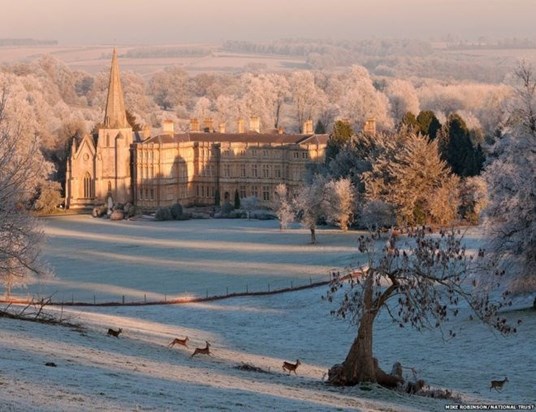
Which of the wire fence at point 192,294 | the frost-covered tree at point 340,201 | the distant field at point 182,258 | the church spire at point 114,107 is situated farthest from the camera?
the church spire at point 114,107

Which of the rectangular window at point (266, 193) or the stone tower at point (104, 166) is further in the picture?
the rectangular window at point (266, 193)

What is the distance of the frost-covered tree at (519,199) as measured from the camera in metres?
40.0

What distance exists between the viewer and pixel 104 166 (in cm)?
9294

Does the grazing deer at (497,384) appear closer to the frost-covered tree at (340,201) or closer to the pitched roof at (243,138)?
the frost-covered tree at (340,201)

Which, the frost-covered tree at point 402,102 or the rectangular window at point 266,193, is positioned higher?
the frost-covered tree at point 402,102

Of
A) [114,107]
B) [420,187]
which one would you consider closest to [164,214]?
[114,107]

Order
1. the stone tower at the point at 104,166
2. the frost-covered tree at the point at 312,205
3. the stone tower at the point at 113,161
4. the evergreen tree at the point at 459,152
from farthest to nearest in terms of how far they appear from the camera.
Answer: the stone tower at the point at 104,166 < the stone tower at the point at 113,161 < the evergreen tree at the point at 459,152 < the frost-covered tree at the point at 312,205

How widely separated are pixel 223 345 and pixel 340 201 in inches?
1272

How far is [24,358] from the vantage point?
25.6 m

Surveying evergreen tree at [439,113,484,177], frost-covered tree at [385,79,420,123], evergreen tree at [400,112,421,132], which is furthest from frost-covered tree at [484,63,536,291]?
frost-covered tree at [385,79,420,123]

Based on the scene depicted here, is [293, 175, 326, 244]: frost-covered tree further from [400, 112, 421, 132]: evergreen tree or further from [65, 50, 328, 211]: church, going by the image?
[65, 50, 328, 211]: church

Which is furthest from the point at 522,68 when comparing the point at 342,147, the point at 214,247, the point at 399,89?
the point at 399,89

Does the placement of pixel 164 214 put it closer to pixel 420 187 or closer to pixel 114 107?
pixel 114 107

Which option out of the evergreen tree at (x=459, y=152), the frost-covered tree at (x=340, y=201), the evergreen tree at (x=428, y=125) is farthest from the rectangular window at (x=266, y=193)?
the frost-covered tree at (x=340, y=201)
